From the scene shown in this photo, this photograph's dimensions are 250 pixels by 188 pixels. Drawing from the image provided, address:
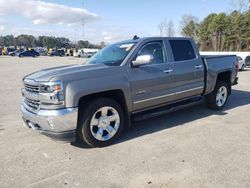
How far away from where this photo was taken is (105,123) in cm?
462

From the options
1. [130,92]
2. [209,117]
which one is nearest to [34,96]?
[130,92]

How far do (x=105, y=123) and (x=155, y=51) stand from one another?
74.6 inches

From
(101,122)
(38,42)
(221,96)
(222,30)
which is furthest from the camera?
(38,42)

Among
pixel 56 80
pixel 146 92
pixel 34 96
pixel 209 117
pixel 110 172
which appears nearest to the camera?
pixel 110 172

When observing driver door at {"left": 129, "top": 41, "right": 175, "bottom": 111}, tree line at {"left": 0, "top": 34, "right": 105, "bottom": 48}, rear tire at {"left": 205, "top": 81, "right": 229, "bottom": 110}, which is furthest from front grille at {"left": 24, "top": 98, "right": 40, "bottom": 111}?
tree line at {"left": 0, "top": 34, "right": 105, "bottom": 48}

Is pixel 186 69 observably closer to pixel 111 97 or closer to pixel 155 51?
pixel 155 51

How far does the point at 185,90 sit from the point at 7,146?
3.87 meters

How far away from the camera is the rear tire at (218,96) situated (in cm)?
679

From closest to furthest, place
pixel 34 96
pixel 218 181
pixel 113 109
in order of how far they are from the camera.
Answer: pixel 218 181 → pixel 34 96 → pixel 113 109

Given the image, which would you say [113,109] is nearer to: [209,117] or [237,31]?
[209,117]

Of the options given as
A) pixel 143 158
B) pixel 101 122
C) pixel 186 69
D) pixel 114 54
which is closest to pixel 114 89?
pixel 101 122

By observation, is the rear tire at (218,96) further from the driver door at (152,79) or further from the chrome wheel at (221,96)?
the driver door at (152,79)

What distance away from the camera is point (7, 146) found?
4719mm

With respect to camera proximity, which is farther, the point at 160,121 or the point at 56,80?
the point at 160,121
